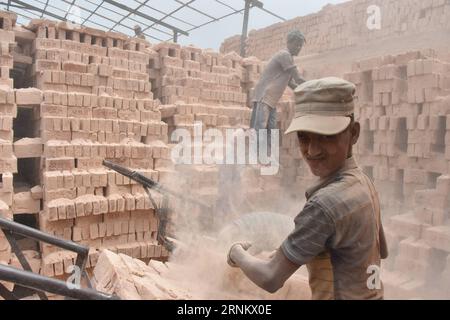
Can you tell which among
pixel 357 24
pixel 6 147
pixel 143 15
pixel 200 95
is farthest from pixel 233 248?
pixel 143 15

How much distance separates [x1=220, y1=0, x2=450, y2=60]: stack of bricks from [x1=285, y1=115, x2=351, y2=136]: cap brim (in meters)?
9.76

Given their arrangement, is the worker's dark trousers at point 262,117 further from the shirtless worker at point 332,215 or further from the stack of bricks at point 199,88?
the shirtless worker at point 332,215

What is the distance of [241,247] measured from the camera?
1787 mm

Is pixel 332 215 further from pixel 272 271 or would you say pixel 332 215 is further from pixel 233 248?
pixel 233 248

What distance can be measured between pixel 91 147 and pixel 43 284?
378cm

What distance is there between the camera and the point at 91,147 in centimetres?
510

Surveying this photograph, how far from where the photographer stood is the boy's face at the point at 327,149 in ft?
4.74

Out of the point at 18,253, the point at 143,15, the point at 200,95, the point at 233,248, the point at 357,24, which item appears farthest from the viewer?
the point at 143,15

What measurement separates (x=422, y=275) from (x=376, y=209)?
2911mm
